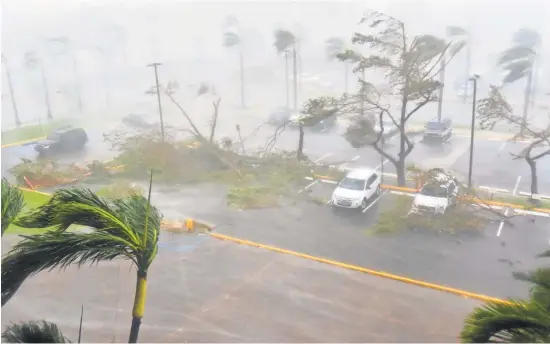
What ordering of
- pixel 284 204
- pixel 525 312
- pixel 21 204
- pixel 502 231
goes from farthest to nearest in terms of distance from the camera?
pixel 284 204 → pixel 502 231 → pixel 21 204 → pixel 525 312

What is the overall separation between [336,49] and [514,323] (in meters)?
1.39

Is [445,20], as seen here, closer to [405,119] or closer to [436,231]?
[405,119]

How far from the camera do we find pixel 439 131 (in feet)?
7.93

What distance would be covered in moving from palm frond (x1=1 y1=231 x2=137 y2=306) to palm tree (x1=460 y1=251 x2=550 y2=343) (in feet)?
3.61

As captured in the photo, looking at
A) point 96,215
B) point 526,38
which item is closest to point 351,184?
point 526,38

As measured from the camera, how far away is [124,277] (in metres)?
2.45

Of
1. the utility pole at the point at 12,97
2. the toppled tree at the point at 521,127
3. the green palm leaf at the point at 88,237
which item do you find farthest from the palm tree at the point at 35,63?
the toppled tree at the point at 521,127

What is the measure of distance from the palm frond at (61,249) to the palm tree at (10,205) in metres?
0.23

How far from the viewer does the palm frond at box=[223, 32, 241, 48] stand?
Result: 2511 mm

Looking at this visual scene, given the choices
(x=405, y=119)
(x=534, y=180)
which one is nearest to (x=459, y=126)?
(x=405, y=119)

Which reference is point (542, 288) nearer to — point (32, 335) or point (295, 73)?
point (295, 73)

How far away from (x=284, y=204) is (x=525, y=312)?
1241mm

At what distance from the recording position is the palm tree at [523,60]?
2.26 meters

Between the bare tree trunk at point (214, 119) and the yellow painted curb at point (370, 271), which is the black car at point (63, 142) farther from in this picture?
the yellow painted curb at point (370, 271)
